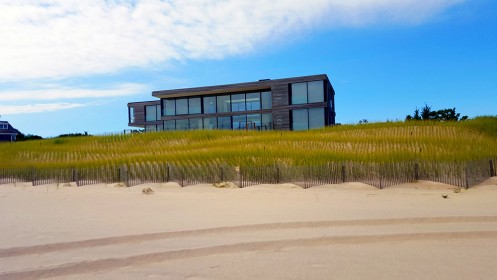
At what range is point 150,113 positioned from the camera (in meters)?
58.0

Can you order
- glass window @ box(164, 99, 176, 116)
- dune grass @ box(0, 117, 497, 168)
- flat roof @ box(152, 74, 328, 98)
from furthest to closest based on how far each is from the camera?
glass window @ box(164, 99, 176, 116) → flat roof @ box(152, 74, 328, 98) → dune grass @ box(0, 117, 497, 168)

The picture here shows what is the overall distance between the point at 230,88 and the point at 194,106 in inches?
216

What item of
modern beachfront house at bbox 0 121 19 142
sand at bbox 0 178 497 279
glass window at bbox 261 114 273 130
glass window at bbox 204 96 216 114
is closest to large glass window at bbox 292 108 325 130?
glass window at bbox 261 114 273 130

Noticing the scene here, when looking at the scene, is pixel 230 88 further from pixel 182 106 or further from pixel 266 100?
pixel 182 106

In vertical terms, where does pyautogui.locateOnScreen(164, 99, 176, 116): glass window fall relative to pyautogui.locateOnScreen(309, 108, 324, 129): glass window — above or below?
above

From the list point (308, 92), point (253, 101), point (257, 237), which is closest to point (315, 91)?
point (308, 92)

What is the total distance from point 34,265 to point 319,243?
438 centimetres

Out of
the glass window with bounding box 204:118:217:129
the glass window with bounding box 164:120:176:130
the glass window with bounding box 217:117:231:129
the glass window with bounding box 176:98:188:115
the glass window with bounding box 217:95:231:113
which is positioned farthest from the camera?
the glass window with bounding box 164:120:176:130

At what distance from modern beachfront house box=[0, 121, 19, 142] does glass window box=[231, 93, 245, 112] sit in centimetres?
4543

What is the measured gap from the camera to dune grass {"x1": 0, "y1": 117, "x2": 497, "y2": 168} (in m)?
20.7

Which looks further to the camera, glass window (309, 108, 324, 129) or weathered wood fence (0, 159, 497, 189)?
glass window (309, 108, 324, 129)

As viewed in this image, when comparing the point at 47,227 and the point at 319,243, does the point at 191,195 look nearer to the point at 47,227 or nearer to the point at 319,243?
the point at 47,227

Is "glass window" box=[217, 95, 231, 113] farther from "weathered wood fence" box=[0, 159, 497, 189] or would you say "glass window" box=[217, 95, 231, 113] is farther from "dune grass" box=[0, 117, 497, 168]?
"weathered wood fence" box=[0, 159, 497, 189]

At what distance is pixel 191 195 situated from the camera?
567 inches
